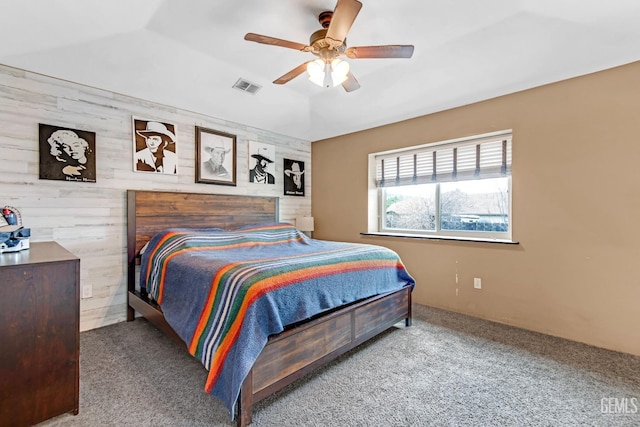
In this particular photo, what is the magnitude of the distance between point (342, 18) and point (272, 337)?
1.90m

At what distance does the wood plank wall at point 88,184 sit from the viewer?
8.10 feet

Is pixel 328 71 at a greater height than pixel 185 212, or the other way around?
pixel 328 71

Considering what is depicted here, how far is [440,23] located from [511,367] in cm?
263

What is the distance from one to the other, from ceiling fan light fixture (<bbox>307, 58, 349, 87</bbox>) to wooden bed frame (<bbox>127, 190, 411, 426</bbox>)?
172cm

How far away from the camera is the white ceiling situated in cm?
212

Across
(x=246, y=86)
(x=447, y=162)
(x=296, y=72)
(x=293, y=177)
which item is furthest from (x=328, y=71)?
(x=293, y=177)

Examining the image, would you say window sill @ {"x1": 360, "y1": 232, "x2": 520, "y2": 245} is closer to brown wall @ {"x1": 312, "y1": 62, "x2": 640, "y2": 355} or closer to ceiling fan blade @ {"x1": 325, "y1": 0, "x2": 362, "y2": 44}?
brown wall @ {"x1": 312, "y1": 62, "x2": 640, "y2": 355}

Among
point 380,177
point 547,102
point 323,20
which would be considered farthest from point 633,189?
point 323,20

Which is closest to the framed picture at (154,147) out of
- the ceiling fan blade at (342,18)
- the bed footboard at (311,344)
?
the ceiling fan blade at (342,18)

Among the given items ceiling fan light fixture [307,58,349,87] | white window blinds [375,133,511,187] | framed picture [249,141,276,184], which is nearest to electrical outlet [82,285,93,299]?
framed picture [249,141,276,184]

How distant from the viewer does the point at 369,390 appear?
1.88 m

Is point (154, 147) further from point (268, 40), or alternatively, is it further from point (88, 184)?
point (268, 40)

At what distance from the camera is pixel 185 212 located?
334 cm

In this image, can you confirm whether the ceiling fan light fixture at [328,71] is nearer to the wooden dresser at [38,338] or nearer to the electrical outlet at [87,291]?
the wooden dresser at [38,338]
